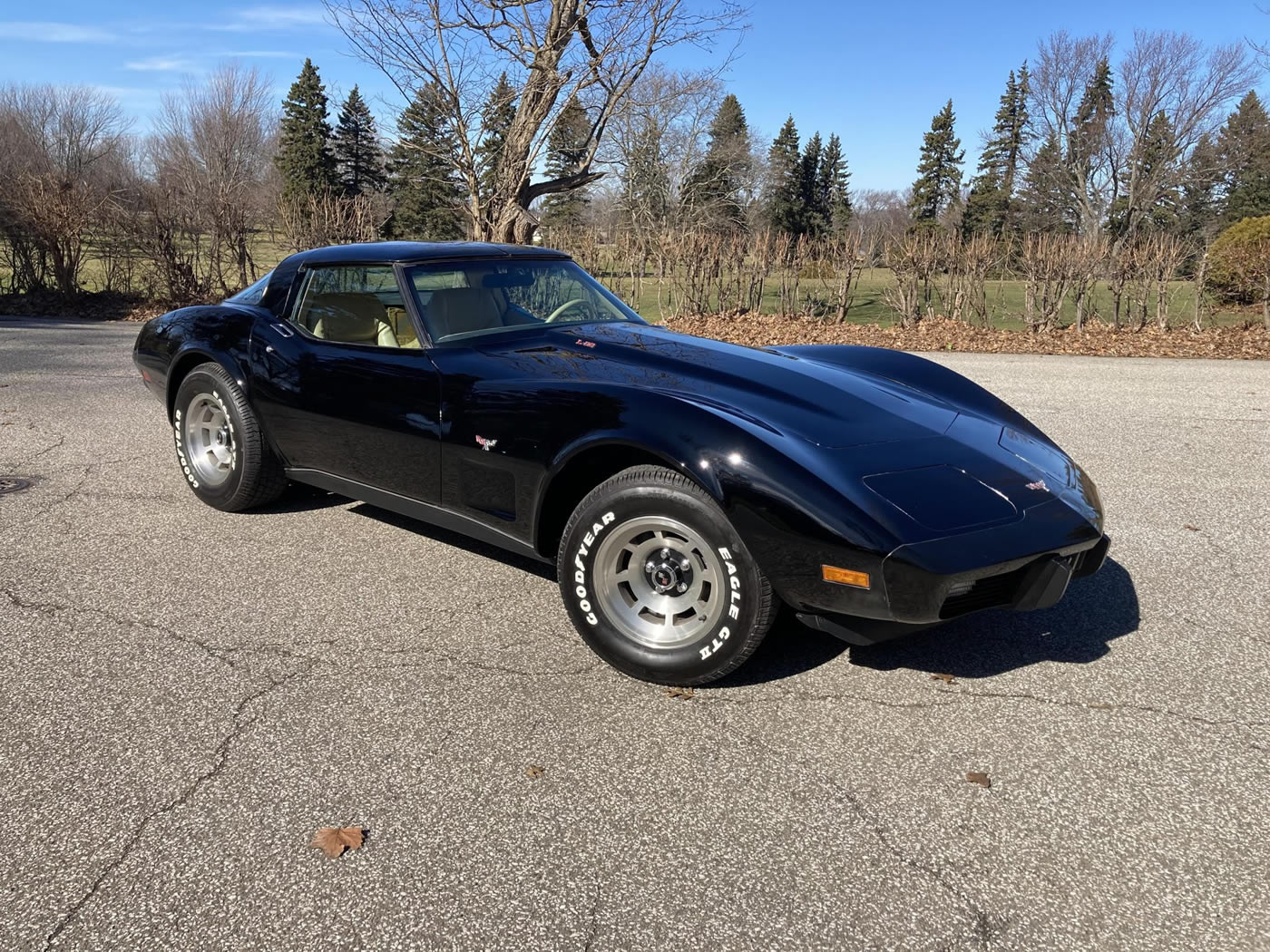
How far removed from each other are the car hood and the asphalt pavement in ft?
2.83

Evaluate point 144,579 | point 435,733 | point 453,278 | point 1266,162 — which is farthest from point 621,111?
point 1266,162

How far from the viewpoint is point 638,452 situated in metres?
3.17

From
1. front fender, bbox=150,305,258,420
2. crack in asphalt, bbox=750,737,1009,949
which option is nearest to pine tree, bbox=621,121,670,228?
front fender, bbox=150,305,258,420

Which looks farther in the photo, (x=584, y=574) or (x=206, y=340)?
(x=206, y=340)

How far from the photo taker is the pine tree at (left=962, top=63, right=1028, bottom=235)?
50.9 metres

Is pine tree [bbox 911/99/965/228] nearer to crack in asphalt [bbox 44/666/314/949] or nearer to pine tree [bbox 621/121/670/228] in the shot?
pine tree [bbox 621/121/670/228]

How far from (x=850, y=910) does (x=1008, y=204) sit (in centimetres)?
5471

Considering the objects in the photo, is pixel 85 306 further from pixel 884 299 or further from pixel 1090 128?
pixel 1090 128

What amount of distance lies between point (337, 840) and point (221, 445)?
3.27 meters

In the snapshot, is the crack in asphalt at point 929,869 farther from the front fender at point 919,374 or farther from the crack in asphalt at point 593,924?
the front fender at point 919,374

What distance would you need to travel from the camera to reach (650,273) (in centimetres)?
1736

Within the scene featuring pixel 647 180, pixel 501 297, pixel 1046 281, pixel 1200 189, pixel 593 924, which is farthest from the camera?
pixel 1200 189

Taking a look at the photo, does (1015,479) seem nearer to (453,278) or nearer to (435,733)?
(435,733)

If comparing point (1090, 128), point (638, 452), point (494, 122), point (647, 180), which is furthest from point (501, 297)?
point (1090, 128)
